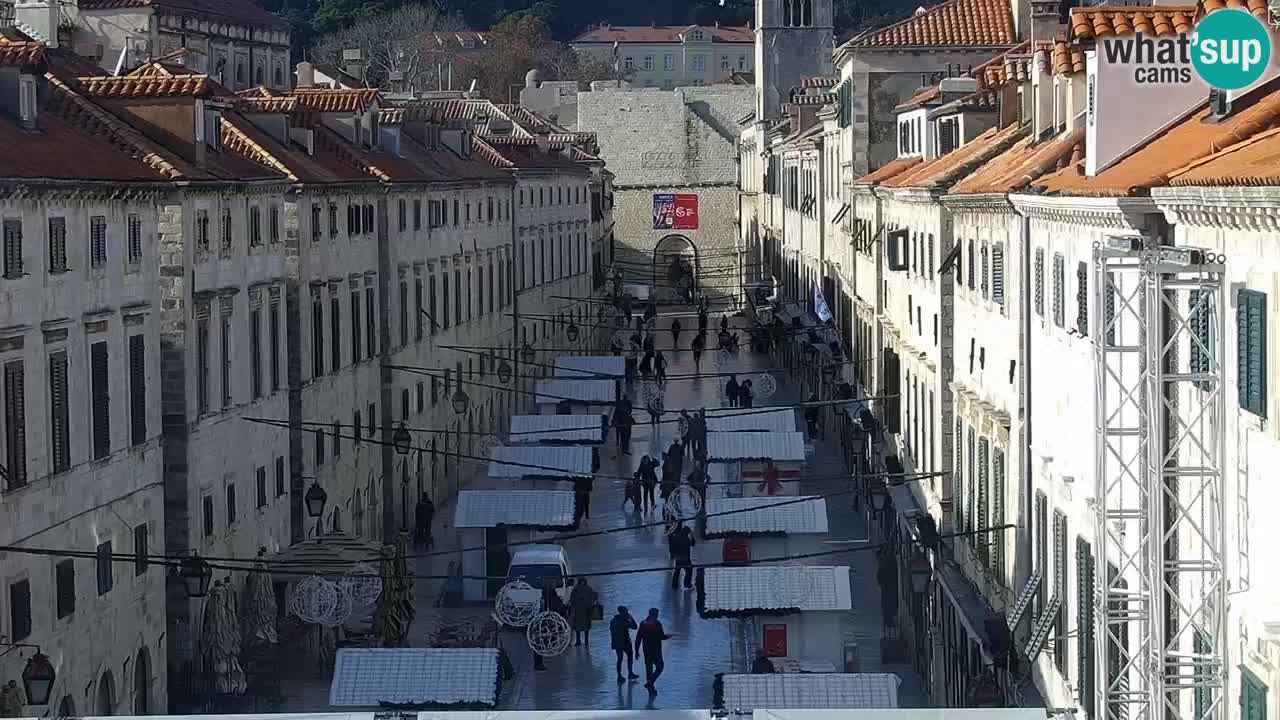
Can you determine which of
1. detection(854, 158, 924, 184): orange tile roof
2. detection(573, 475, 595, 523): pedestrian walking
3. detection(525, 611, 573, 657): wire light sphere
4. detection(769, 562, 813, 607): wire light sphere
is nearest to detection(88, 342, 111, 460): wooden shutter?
detection(525, 611, 573, 657): wire light sphere

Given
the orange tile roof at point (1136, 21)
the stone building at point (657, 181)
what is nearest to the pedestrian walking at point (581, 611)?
the orange tile roof at point (1136, 21)

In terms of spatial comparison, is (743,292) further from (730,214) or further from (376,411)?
(376,411)

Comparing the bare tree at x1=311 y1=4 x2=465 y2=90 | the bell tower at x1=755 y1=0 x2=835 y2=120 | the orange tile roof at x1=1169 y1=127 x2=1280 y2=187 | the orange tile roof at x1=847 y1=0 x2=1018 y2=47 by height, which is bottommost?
the orange tile roof at x1=1169 y1=127 x2=1280 y2=187

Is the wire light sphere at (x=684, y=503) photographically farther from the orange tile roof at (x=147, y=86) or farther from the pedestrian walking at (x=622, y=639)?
the orange tile roof at (x=147, y=86)

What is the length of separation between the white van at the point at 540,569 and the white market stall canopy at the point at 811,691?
13.0m

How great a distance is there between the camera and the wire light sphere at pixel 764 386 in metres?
66.2

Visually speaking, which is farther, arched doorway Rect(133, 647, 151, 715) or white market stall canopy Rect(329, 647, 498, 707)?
arched doorway Rect(133, 647, 151, 715)

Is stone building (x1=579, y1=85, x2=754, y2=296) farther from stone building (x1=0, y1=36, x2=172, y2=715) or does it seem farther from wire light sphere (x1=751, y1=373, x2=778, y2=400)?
stone building (x1=0, y1=36, x2=172, y2=715)

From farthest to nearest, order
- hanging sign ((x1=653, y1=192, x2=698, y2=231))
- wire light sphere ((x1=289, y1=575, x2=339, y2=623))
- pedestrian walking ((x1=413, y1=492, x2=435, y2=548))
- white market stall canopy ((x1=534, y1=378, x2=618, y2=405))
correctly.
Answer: hanging sign ((x1=653, y1=192, x2=698, y2=231)), white market stall canopy ((x1=534, y1=378, x2=618, y2=405)), pedestrian walking ((x1=413, y1=492, x2=435, y2=548)), wire light sphere ((x1=289, y1=575, x2=339, y2=623))

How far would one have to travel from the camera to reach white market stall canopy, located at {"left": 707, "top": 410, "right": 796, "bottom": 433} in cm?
4875

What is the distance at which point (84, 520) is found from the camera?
28750mm

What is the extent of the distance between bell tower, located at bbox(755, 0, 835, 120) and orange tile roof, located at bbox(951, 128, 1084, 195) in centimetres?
7891

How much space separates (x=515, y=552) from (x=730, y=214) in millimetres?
83296

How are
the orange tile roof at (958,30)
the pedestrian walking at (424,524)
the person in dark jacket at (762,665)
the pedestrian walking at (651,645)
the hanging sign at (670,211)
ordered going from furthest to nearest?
1. the hanging sign at (670,211)
2. the orange tile roof at (958,30)
3. the pedestrian walking at (424,524)
4. the pedestrian walking at (651,645)
5. the person in dark jacket at (762,665)
